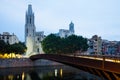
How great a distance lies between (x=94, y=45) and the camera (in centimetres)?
18825

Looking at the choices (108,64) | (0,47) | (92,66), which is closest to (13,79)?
(92,66)

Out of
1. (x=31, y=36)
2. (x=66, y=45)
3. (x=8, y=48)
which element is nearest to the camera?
(x=8, y=48)

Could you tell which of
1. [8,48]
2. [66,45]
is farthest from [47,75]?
[66,45]

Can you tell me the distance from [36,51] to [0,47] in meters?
70.5

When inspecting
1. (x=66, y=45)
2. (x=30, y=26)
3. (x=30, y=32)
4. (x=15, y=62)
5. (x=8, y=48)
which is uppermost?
(x=30, y=26)

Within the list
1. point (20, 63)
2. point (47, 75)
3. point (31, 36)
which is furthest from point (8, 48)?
point (31, 36)

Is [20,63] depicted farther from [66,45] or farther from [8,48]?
[66,45]

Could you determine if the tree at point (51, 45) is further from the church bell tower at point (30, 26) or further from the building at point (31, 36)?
the church bell tower at point (30, 26)

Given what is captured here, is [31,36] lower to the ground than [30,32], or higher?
lower

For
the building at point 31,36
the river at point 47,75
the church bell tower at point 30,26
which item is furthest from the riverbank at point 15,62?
the church bell tower at point 30,26

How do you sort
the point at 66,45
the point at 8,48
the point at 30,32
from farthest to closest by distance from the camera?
the point at 30,32 → the point at 66,45 → the point at 8,48

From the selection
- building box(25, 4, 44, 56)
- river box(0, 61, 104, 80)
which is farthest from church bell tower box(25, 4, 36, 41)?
river box(0, 61, 104, 80)

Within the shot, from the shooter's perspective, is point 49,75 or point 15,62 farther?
point 15,62

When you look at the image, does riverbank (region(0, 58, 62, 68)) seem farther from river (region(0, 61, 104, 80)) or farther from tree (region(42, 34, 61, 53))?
tree (region(42, 34, 61, 53))
